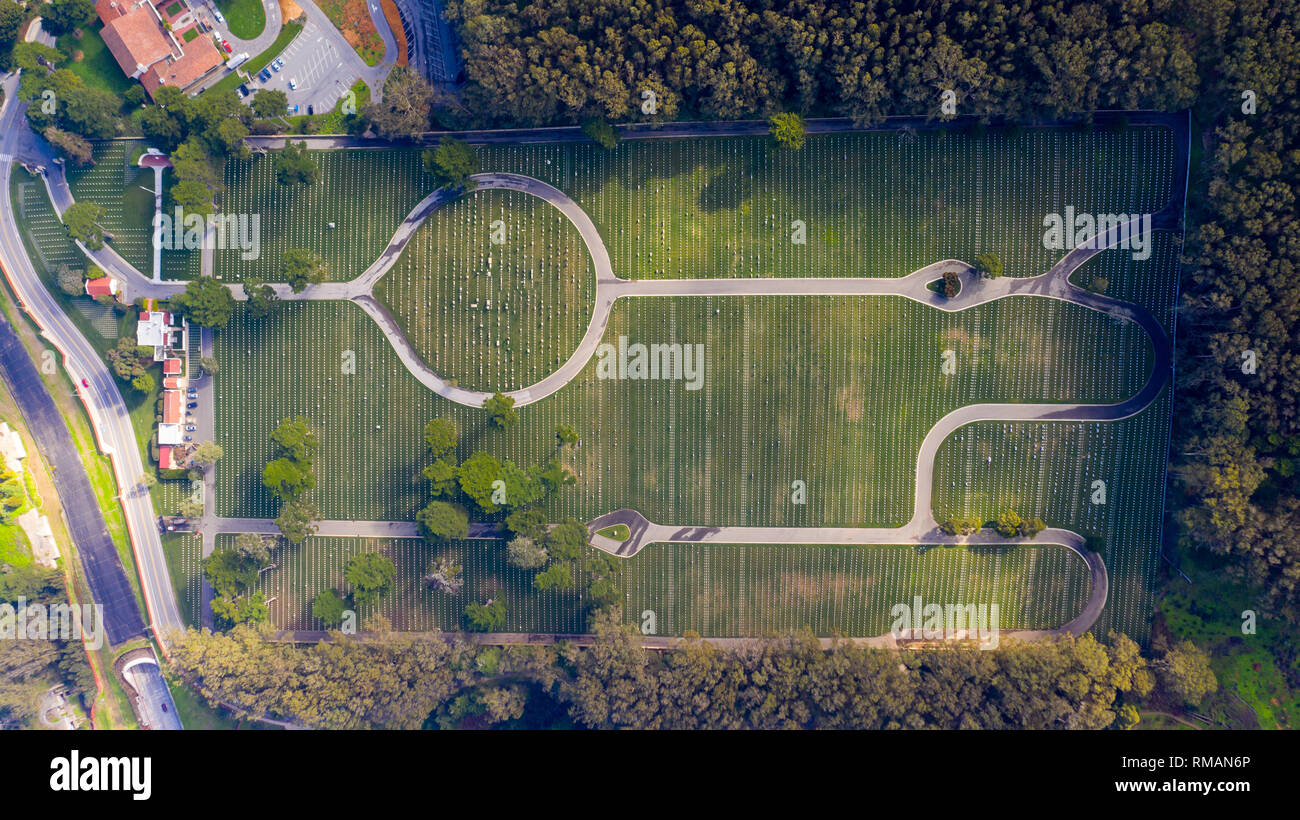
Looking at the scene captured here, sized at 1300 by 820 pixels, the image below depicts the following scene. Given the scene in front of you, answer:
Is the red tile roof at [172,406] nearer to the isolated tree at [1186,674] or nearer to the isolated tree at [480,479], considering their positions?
the isolated tree at [480,479]

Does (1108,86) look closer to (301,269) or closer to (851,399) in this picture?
(851,399)

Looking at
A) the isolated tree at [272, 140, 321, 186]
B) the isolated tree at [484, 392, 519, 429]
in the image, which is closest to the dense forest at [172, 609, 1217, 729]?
the isolated tree at [484, 392, 519, 429]

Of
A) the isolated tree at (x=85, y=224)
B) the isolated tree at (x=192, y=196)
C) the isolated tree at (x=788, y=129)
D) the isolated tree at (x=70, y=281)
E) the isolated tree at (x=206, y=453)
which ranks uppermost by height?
the isolated tree at (x=788, y=129)

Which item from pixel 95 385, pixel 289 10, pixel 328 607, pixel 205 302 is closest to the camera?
pixel 205 302

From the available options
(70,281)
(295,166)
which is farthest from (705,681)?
(70,281)

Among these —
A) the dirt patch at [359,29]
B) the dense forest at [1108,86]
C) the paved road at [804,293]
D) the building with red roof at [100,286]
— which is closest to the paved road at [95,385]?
the building with red roof at [100,286]

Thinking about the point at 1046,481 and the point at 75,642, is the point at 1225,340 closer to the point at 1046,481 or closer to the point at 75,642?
the point at 1046,481

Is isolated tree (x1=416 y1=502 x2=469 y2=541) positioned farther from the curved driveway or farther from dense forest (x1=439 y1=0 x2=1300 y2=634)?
dense forest (x1=439 y1=0 x2=1300 y2=634)
